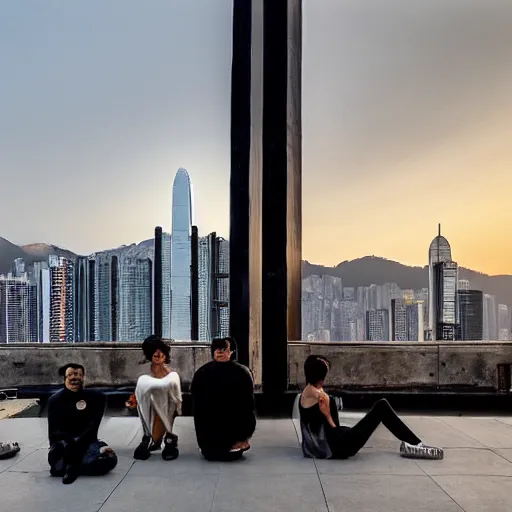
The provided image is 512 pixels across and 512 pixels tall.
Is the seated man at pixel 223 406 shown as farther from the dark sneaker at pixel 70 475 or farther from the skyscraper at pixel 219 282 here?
the skyscraper at pixel 219 282

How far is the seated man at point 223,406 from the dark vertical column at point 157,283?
21.0ft

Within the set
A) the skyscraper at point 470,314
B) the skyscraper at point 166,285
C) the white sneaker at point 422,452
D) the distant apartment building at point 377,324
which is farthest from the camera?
the skyscraper at point 166,285

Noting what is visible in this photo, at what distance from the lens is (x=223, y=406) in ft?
21.0

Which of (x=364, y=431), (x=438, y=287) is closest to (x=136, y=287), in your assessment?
(x=438, y=287)

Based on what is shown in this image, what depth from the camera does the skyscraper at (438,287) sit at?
12.1 m

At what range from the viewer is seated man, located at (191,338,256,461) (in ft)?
20.9

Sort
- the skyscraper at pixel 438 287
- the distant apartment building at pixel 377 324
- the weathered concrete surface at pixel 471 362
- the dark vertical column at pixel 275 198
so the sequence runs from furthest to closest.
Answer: the skyscraper at pixel 438 287, the distant apartment building at pixel 377 324, the weathered concrete surface at pixel 471 362, the dark vertical column at pixel 275 198

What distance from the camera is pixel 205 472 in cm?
590

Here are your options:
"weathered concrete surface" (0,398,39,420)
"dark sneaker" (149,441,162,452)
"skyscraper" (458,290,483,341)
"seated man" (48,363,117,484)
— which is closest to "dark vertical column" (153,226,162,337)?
"weathered concrete surface" (0,398,39,420)

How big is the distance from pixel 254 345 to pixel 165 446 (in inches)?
159

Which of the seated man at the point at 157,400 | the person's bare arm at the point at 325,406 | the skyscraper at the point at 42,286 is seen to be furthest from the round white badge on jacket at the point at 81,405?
the skyscraper at the point at 42,286

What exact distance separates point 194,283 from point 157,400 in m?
6.66

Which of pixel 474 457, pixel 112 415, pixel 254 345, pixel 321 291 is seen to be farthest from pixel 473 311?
pixel 112 415

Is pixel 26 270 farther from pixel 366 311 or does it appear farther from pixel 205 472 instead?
pixel 205 472
